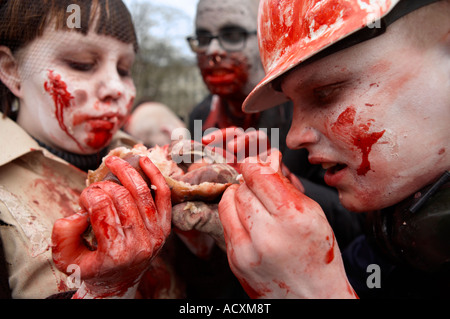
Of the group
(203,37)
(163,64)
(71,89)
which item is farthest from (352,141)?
(163,64)

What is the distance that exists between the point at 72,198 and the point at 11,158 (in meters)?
0.37

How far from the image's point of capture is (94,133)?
183 centimetres

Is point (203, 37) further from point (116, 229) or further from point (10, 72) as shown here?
point (116, 229)

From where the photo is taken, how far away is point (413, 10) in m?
1.08

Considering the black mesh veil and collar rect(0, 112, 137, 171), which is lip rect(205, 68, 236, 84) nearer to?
the black mesh veil

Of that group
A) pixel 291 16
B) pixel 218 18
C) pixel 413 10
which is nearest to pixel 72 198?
pixel 291 16

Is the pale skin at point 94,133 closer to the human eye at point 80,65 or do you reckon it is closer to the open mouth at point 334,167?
the human eye at point 80,65

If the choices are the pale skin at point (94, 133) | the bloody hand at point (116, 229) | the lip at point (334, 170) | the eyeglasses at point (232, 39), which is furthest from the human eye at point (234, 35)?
the bloody hand at point (116, 229)

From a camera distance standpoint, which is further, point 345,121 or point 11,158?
point 11,158

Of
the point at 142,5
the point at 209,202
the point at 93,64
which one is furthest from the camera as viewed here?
the point at 142,5

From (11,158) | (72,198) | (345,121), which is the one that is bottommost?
(72,198)

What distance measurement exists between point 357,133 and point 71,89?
1.48m

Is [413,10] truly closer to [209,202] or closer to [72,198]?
[209,202]

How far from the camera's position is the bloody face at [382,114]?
1.11m
